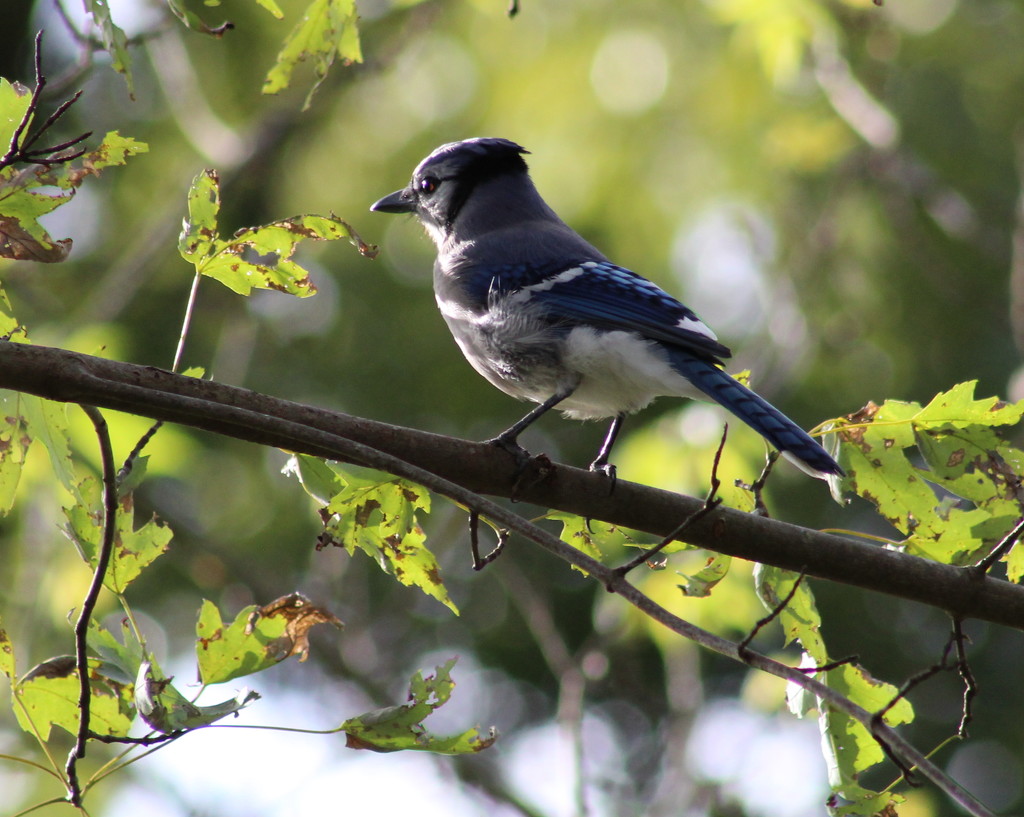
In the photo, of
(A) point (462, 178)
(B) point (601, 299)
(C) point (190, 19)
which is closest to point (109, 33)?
(C) point (190, 19)

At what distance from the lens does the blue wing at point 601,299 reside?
2.83 metres

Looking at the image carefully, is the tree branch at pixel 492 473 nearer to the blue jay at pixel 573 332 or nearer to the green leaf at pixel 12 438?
the green leaf at pixel 12 438

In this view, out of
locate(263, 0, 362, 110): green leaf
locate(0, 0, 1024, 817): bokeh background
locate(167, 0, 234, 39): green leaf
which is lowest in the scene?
locate(0, 0, 1024, 817): bokeh background

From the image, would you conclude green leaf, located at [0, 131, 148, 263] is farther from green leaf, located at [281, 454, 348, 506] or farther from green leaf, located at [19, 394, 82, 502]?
green leaf, located at [281, 454, 348, 506]

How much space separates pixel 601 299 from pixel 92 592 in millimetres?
1709

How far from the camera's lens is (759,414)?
2.32 m

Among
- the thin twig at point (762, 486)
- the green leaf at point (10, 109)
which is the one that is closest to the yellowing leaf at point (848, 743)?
the thin twig at point (762, 486)

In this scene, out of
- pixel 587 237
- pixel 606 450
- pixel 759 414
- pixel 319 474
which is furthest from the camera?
pixel 587 237

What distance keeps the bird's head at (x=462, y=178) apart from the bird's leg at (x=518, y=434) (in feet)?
3.73

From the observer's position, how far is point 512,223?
3791 millimetres

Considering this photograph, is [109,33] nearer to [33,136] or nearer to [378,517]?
[33,136]

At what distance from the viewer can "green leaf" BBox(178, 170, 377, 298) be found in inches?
75.5

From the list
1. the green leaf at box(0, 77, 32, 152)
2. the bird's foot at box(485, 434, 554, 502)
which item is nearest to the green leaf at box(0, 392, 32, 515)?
the green leaf at box(0, 77, 32, 152)

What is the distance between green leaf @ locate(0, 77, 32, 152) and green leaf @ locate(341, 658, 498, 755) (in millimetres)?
1056
